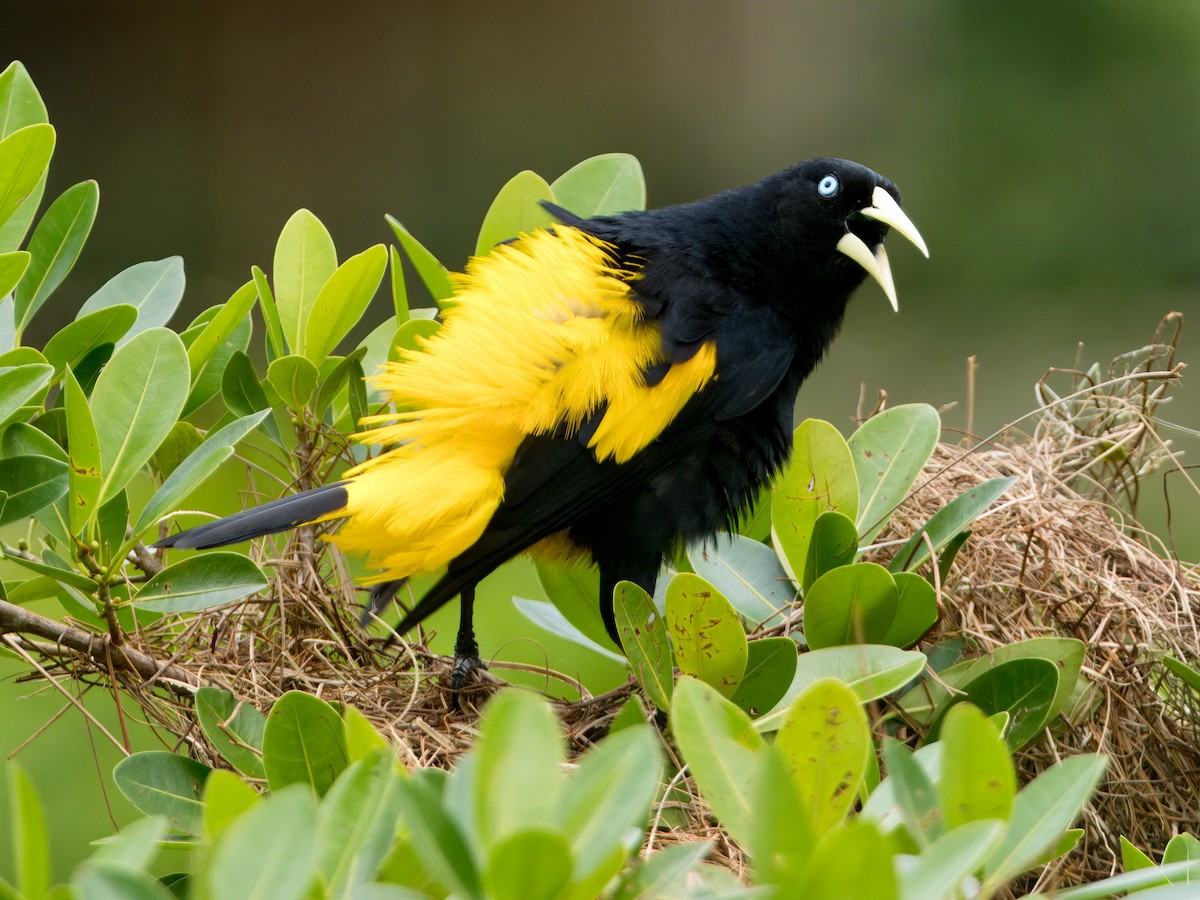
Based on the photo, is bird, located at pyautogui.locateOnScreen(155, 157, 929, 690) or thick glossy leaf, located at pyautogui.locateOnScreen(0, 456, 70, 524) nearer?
thick glossy leaf, located at pyautogui.locateOnScreen(0, 456, 70, 524)

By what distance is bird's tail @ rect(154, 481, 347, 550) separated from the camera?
1.57 meters

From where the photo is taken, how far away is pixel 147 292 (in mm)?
1705

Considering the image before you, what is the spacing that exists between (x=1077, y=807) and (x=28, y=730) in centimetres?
330

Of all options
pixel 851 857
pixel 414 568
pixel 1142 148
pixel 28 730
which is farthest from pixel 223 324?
pixel 1142 148

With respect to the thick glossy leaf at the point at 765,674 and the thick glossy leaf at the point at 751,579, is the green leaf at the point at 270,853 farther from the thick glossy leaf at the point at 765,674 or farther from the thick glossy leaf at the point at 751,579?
the thick glossy leaf at the point at 751,579

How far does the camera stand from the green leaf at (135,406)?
1.34 metres

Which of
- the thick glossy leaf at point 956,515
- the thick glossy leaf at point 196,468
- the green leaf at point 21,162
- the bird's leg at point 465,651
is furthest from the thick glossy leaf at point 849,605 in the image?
the green leaf at point 21,162

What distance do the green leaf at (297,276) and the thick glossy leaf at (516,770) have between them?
110cm

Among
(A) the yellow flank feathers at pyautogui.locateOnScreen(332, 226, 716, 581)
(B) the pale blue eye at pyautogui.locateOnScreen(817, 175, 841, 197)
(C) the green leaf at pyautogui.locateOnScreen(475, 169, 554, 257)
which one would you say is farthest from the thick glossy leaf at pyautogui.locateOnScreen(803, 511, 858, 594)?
(B) the pale blue eye at pyautogui.locateOnScreen(817, 175, 841, 197)

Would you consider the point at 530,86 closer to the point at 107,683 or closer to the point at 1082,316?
the point at 1082,316

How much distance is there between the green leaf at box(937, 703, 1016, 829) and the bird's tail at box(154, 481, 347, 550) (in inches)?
39.4

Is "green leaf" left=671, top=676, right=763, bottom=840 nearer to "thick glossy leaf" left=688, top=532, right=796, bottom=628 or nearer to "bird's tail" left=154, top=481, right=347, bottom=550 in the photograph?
"thick glossy leaf" left=688, top=532, right=796, bottom=628

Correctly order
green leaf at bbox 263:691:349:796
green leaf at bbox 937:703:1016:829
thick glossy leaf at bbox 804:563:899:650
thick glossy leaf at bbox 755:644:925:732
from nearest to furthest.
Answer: green leaf at bbox 937:703:1016:829 → green leaf at bbox 263:691:349:796 → thick glossy leaf at bbox 755:644:925:732 → thick glossy leaf at bbox 804:563:899:650

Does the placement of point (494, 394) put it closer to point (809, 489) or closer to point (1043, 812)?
point (809, 489)
